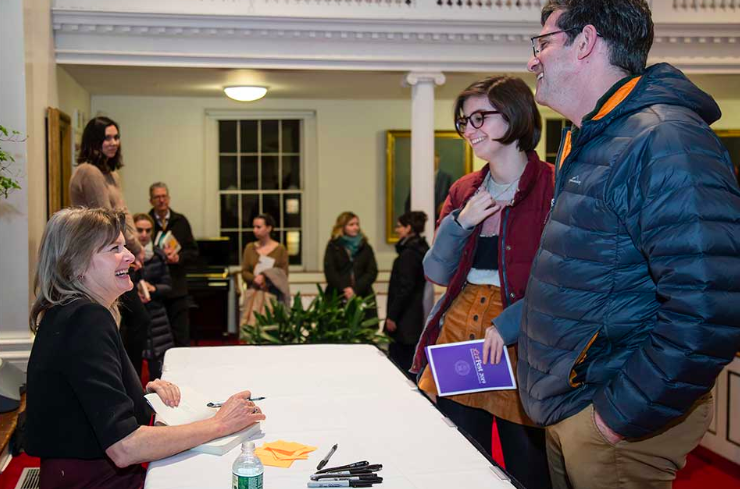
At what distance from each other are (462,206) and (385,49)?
4.40 meters

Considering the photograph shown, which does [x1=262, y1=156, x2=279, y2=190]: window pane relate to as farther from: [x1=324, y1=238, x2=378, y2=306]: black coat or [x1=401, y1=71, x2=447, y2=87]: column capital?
[x1=401, y1=71, x2=447, y2=87]: column capital

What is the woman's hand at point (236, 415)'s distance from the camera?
90.4 inches

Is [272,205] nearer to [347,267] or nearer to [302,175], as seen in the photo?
[302,175]

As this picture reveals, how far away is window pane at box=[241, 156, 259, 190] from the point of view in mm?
11445

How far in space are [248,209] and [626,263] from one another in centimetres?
978

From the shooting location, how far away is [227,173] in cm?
1141

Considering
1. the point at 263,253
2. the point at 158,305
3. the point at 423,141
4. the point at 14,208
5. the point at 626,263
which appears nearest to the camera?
the point at 626,263

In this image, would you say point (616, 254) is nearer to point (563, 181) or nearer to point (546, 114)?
point (563, 181)

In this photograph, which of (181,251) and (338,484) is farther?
(181,251)

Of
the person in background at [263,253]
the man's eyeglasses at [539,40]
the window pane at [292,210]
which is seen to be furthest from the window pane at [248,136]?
the man's eyeglasses at [539,40]

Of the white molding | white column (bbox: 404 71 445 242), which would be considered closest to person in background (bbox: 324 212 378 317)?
white column (bbox: 404 71 445 242)

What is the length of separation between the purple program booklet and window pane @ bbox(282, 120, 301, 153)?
8.83 meters

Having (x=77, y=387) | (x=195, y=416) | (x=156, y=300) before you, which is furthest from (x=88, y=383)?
(x=156, y=300)

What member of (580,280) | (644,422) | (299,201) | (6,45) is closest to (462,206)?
(580,280)
